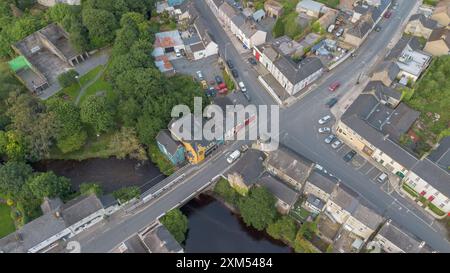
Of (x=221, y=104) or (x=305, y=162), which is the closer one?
(x=305, y=162)

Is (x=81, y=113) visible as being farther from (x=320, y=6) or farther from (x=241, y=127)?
(x=320, y=6)

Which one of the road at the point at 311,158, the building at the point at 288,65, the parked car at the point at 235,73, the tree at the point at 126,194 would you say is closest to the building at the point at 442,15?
the road at the point at 311,158

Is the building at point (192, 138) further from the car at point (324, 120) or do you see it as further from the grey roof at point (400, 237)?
the grey roof at point (400, 237)

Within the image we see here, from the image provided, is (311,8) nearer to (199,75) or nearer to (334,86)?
(334,86)

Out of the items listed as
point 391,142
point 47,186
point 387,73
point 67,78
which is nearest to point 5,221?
point 47,186

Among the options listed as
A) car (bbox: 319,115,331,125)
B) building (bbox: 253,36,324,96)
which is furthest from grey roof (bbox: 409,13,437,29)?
car (bbox: 319,115,331,125)

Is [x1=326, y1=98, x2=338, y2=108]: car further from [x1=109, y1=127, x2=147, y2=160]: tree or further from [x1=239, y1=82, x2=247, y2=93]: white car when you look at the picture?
[x1=109, y1=127, x2=147, y2=160]: tree

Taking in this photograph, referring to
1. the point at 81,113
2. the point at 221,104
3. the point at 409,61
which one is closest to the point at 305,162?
the point at 221,104
